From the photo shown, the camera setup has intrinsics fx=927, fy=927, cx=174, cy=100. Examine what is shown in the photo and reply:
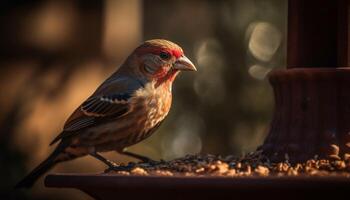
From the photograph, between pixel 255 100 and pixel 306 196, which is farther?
pixel 255 100

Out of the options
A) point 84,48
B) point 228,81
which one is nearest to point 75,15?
point 84,48

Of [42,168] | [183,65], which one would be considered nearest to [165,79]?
[183,65]

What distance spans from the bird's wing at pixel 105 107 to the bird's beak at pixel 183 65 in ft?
0.99

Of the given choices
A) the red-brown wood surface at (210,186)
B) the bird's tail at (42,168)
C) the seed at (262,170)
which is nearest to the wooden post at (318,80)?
the seed at (262,170)

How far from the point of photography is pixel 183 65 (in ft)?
20.6

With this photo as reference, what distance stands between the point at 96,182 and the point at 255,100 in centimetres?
704

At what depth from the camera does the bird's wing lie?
20.6 ft

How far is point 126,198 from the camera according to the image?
4.09 metres

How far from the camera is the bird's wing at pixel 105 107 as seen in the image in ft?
20.6

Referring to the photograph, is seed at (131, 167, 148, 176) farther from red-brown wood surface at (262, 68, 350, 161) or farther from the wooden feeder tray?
red-brown wood surface at (262, 68, 350, 161)

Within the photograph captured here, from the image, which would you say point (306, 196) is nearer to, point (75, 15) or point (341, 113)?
point (341, 113)

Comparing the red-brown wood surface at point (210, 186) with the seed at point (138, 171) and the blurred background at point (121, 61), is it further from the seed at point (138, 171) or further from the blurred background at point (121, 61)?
the blurred background at point (121, 61)

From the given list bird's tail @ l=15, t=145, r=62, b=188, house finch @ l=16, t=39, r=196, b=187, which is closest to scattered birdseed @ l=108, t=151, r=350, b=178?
house finch @ l=16, t=39, r=196, b=187

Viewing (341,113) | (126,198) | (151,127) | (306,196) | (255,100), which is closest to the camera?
(306,196)
